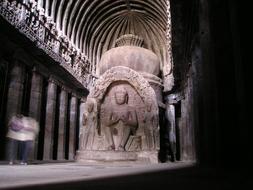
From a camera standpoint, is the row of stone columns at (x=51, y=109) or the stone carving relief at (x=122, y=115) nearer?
the stone carving relief at (x=122, y=115)

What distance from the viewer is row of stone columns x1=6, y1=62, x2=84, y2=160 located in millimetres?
15016

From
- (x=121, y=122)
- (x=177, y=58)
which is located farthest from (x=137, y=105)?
(x=177, y=58)

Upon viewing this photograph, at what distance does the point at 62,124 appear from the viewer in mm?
20859

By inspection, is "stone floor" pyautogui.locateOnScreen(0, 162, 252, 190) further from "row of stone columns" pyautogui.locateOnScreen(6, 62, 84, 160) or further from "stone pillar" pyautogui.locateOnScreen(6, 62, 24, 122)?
"row of stone columns" pyautogui.locateOnScreen(6, 62, 84, 160)

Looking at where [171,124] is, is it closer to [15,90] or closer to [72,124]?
[72,124]

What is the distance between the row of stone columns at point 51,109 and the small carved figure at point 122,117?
5.11 m

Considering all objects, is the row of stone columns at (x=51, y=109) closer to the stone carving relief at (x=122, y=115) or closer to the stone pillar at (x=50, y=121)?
the stone pillar at (x=50, y=121)

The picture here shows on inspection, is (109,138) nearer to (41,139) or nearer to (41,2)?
(41,139)

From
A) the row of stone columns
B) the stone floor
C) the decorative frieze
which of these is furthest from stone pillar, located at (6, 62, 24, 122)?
the stone floor

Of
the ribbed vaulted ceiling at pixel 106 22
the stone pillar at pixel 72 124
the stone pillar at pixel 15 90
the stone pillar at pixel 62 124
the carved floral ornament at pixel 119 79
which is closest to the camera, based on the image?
the carved floral ornament at pixel 119 79

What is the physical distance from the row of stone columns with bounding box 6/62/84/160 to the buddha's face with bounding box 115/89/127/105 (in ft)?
17.8

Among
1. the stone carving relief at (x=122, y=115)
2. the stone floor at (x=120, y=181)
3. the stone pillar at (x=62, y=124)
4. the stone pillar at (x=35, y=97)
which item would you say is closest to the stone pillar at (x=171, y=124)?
the stone pillar at (x=62, y=124)

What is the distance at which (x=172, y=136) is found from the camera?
2298 centimetres

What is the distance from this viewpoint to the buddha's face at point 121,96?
41.7 ft
